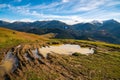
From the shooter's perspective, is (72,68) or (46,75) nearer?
(46,75)

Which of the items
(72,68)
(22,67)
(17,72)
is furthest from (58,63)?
(17,72)

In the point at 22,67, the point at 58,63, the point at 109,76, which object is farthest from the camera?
the point at 58,63

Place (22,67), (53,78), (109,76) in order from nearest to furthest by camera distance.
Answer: (53,78) → (109,76) → (22,67)

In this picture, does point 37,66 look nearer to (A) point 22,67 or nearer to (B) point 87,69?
(A) point 22,67

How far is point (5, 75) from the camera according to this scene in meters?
31.3

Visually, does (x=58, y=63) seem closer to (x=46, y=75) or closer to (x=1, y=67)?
(x=46, y=75)

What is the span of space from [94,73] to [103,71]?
3.05 m

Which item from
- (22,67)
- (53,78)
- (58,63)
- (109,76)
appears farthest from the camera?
(58,63)

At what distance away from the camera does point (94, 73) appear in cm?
3509

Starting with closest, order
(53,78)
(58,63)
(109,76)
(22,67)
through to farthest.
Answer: (53,78), (109,76), (22,67), (58,63)

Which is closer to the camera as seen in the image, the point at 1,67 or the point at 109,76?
the point at 109,76

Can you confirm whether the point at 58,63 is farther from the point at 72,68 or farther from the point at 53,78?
the point at 53,78

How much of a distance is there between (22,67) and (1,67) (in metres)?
4.36

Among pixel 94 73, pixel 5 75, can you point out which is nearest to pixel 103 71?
pixel 94 73
